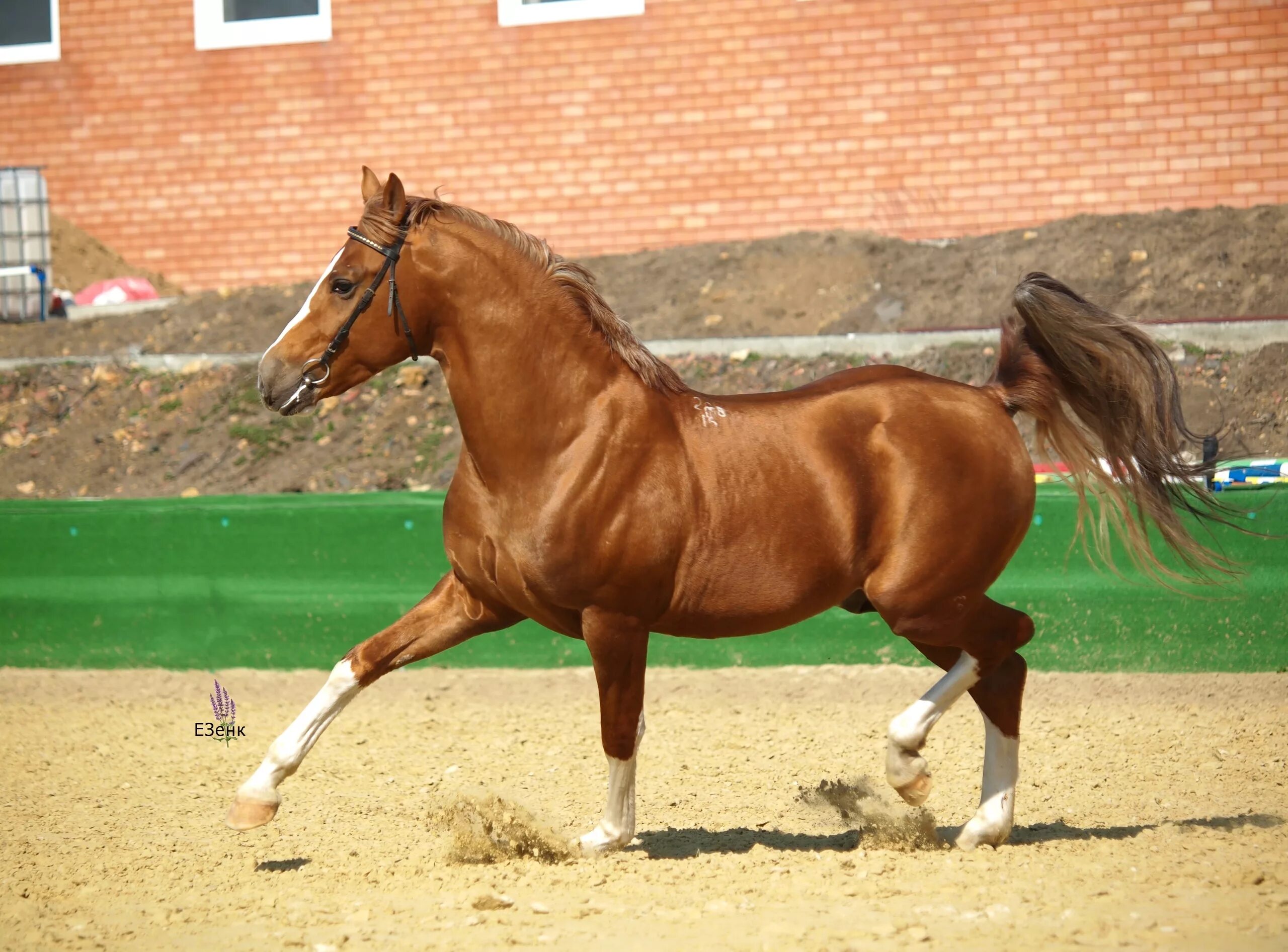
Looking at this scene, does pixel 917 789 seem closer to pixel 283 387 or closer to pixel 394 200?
pixel 283 387

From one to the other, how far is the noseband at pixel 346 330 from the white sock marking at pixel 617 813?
1589mm

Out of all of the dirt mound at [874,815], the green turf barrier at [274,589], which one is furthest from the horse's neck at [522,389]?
the green turf barrier at [274,589]

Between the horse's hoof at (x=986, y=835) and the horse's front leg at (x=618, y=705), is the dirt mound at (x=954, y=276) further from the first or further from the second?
the horse's front leg at (x=618, y=705)

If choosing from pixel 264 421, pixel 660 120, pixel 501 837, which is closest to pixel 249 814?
pixel 501 837

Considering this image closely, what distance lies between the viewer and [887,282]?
39.1ft

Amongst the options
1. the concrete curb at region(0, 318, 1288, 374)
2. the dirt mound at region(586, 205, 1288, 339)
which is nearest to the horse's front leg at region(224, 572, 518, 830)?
the concrete curb at region(0, 318, 1288, 374)

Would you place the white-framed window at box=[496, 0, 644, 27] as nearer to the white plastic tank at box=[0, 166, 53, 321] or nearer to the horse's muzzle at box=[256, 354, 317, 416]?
the white plastic tank at box=[0, 166, 53, 321]

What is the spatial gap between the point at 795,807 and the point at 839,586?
4.16ft

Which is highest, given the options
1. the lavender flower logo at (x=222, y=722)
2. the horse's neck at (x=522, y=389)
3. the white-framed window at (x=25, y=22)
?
the white-framed window at (x=25, y=22)

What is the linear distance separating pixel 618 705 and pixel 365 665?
890 millimetres

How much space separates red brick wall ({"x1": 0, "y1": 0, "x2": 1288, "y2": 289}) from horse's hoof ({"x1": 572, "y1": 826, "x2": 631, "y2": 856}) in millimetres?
9355

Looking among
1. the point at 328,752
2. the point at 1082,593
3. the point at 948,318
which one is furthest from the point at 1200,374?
the point at 328,752

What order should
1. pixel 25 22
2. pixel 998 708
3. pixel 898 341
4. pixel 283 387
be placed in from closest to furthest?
1. pixel 283 387
2. pixel 998 708
3. pixel 898 341
4. pixel 25 22

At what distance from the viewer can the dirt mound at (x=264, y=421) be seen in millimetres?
9844
